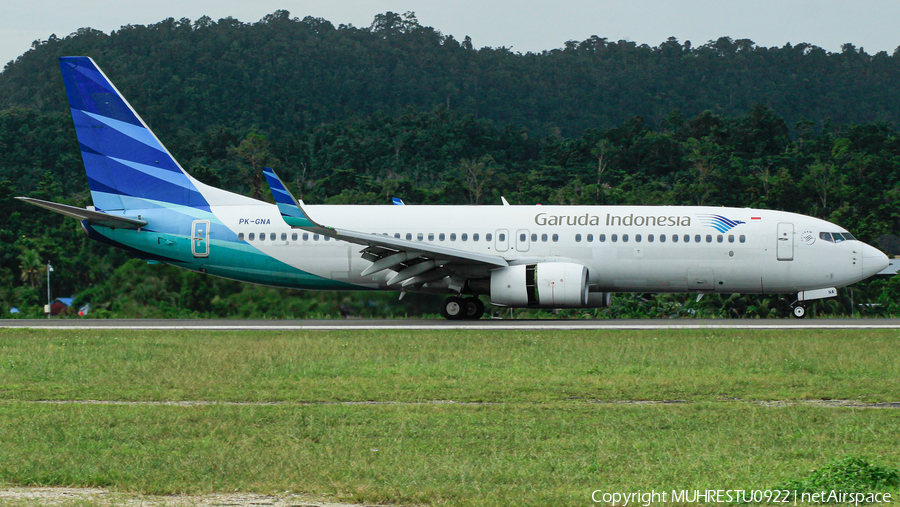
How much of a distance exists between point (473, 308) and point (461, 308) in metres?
0.35

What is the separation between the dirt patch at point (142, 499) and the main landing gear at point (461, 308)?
18752 mm

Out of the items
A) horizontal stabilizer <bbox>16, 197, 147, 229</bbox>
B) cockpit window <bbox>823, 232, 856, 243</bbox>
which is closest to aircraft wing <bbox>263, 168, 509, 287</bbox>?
horizontal stabilizer <bbox>16, 197, 147, 229</bbox>

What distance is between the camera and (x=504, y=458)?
8930 millimetres

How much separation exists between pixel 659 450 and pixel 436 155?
81.3 metres

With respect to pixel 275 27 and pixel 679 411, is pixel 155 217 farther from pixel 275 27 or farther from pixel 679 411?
pixel 275 27

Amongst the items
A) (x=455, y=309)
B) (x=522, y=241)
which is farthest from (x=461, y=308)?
(x=522, y=241)

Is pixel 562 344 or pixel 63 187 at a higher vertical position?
pixel 63 187

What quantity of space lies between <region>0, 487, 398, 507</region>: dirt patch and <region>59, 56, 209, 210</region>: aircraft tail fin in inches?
804

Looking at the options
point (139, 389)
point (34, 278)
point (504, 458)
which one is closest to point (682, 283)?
point (139, 389)

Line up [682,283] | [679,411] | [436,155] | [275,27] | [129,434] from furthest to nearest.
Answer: [275,27]
[436,155]
[682,283]
[679,411]
[129,434]

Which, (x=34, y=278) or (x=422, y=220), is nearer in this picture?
(x=422, y=220)

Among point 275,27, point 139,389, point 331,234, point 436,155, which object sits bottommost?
point 139,389

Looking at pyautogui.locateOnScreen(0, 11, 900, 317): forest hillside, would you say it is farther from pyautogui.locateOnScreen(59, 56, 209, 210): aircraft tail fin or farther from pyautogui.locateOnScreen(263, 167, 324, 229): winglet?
pyautogui.locateOnScreen(263, 167, 324, 229): winglet

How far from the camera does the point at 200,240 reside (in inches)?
1059
